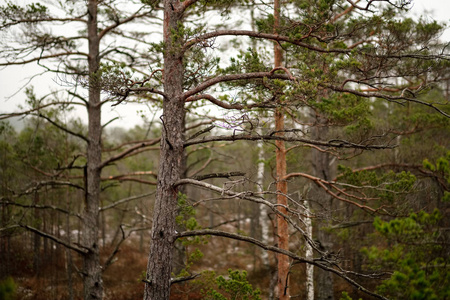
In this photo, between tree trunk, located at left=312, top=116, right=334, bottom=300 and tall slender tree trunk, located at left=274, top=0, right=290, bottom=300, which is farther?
tree trunk, located at left=312, top=116, right=334, bottom=300

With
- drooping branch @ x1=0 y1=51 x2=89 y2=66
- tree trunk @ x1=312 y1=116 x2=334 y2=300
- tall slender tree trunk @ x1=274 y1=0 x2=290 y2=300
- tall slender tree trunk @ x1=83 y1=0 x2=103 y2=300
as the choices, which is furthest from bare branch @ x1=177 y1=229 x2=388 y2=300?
drooping branch @ x1=0 y1=51 x2=89 y2=66

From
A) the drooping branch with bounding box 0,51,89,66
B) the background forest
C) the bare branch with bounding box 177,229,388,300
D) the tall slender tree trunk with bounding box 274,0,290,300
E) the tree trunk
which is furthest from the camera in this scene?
the tree trunk

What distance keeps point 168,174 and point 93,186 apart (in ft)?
10.3

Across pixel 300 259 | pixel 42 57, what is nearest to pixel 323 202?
pixel 300 259

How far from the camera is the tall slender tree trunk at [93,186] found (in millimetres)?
6305

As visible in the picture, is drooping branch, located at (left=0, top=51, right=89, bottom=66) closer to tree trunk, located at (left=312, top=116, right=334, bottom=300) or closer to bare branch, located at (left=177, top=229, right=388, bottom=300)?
bare branch, located at (left=177, top=229, right=388, bottom=300)

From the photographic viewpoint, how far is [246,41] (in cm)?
827

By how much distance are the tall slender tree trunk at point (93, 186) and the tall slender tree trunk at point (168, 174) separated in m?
2.59

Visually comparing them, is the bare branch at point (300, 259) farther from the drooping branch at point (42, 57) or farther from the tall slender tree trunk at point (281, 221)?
the drooping branch at point (42, 57)

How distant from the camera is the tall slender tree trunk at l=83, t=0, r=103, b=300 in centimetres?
630

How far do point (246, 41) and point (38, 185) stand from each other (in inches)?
249

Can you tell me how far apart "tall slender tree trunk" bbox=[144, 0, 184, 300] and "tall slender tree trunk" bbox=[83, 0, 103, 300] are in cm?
259

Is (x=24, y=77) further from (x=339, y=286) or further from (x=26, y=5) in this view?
(x=339, y=286)

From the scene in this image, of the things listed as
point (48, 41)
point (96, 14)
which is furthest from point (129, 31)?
point (48, 41)
